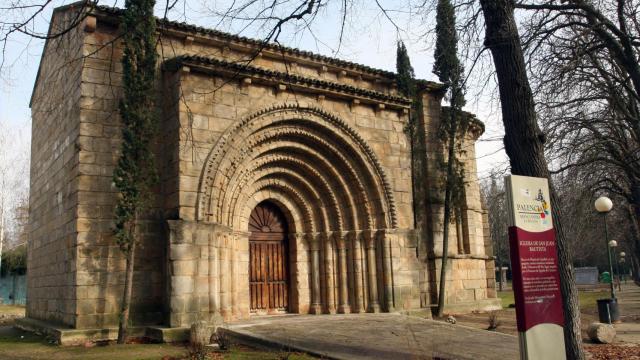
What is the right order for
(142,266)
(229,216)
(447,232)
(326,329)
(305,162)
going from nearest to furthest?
Answer: 1. (326,329)
2. (142,266)
3. (229,216)
4. (305,162)
5. (447,232)

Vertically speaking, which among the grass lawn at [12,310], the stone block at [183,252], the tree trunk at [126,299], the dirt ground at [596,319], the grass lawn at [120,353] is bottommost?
the dirt ground at [596,319]

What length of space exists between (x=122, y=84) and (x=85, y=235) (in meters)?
3.20

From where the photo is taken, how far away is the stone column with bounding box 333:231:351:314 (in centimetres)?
1339

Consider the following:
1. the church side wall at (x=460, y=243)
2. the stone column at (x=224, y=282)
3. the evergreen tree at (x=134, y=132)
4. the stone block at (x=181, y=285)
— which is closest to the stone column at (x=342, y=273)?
the church side wall at (x=460, y=243)

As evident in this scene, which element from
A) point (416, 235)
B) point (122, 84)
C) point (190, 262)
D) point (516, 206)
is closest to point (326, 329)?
point (190, 262)

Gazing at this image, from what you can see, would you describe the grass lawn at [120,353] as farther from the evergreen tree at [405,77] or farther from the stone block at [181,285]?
the evergreen tree at [405,77]

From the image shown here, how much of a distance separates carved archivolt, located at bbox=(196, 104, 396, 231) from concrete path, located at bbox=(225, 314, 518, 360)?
2.69 meters

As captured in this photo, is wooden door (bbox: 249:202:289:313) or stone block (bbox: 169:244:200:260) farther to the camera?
wooden door (bbox: 249:202:289:313)

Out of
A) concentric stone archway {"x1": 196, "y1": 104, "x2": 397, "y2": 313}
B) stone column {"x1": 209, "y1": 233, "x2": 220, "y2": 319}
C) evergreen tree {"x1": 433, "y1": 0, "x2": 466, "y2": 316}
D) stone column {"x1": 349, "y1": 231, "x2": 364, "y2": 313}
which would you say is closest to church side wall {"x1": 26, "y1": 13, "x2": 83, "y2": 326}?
stone column {"x1": 209, "y1": 233, "x2": 220, "y2": 319}

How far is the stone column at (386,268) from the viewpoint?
1316 cm

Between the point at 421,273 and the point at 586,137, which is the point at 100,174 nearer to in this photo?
the point at 421,273

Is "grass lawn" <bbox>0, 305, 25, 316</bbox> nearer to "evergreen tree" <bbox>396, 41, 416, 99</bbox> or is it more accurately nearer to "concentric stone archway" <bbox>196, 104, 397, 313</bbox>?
"concentric stone archway" <bbox>196, 104, 397, 313</bbox>

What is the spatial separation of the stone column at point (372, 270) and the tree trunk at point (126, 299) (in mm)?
5611

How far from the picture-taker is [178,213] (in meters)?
10.6
